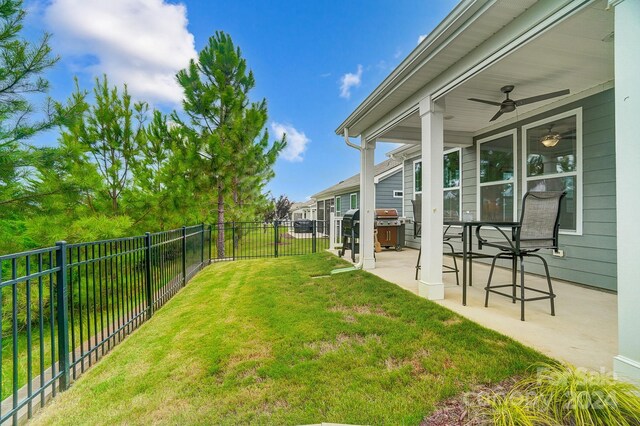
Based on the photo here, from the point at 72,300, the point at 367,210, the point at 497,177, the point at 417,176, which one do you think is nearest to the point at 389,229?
the point at 417,176

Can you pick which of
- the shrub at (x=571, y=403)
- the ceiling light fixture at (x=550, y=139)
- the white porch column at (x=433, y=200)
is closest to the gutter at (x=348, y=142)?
the white porch column at (x=433, y=200)

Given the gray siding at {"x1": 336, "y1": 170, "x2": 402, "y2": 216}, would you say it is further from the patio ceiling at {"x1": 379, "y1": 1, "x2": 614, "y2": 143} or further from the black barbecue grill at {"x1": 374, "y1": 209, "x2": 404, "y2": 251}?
the patio ceiling at {"x1": 379, "y1": 1, "x2": 614, "y2": 143}

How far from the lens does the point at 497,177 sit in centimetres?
570

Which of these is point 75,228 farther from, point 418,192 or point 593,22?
point 418,192

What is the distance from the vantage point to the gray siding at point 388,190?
11203mm

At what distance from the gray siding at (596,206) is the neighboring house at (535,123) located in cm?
1

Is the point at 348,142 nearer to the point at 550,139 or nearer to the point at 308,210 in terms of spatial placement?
the point at 550,139

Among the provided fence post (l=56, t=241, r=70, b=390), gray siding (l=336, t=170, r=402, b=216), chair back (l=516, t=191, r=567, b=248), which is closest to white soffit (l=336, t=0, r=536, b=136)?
chair back (l=516, t=191, r=567, b=248)

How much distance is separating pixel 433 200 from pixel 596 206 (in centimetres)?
244

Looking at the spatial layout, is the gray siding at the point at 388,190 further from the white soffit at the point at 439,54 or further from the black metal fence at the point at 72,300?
the black metal fence at the point at 72,300

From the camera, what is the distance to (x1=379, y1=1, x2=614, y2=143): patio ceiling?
8.28ft

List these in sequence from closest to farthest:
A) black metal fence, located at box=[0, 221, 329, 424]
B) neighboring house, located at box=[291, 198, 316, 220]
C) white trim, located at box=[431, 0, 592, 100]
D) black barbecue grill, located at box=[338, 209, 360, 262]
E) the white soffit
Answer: black metal fence, located at box=[0, 221, 329, 424], white trim, located at box=[431, 0, 592, 100], the white soffit, black barbecue grill, located at box=[338, 209, 360, 262], neighboring house, located at box=[291, 198, 316, 220]

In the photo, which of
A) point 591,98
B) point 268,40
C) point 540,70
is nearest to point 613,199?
point 591,98

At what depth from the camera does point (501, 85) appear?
153 inches
